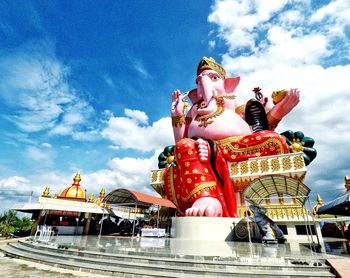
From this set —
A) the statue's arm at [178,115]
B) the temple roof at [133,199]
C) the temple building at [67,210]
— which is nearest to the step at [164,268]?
the temple roof at [133,199]

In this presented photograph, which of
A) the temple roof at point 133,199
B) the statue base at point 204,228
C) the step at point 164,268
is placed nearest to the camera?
the step at point 164,268

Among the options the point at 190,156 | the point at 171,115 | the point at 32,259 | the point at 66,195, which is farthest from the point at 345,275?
the point at 66,195

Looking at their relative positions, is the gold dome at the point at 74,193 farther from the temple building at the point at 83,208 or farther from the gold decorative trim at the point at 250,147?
the gold decorative trim at the point at 250,147

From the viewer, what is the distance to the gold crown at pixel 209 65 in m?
15.8

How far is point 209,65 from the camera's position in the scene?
51.7ft

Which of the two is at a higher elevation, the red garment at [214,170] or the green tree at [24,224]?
the red garment at [214,170]

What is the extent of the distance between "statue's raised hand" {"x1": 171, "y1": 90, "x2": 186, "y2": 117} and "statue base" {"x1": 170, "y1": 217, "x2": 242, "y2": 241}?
741cm

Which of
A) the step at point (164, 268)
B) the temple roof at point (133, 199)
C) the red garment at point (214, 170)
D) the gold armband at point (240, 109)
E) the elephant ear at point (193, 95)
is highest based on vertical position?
the elephant ear at point (193, 95)

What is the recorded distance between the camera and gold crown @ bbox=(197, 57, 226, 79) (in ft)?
51.8

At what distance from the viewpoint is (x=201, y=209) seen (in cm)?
1036

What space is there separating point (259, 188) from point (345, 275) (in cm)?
724

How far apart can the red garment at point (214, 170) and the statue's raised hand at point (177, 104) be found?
3.42 m

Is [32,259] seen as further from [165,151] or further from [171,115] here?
[165,151]

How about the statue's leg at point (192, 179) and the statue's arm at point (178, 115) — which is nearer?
the statue's leg at point (192, 179)
